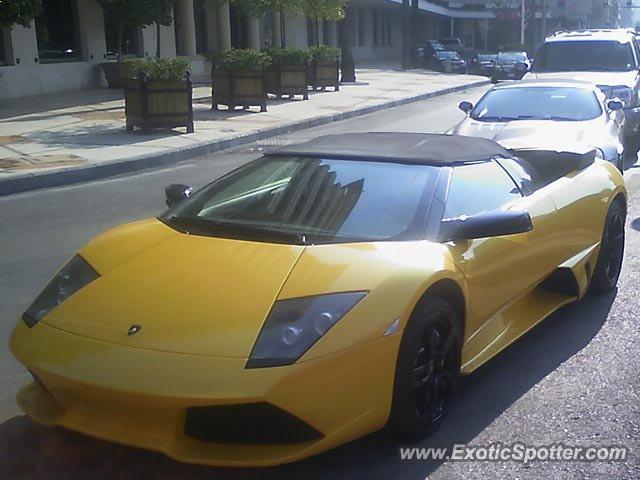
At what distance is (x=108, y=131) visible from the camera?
1602cm

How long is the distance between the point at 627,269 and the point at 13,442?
5024 mm

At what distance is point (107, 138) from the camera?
15.1 metres

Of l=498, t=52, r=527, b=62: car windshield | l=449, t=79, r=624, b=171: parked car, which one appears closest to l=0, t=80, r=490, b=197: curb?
l=449, t=79, r=624, b=171: parked car

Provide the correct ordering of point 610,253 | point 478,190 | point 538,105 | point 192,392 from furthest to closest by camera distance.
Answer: point 538,105 → point 610,253 → point 478,190 → point 192,392

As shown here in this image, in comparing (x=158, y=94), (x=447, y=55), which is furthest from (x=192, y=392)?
(x=447, y=55)

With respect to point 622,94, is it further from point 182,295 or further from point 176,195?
point 182,295

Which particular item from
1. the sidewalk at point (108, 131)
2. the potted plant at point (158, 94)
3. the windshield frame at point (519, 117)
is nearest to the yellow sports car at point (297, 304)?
the windshield frame at point (519, 117)

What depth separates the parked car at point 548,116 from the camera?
959 cm

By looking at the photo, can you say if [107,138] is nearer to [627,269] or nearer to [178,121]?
[178,121]

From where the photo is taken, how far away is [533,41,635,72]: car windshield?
1525 centimetres

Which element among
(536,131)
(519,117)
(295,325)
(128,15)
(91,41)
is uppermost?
(128,15)

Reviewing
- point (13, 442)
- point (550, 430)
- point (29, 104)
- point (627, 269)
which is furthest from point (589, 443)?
point (29, 104)

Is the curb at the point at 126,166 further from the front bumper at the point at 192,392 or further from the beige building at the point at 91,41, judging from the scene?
the beige building at the point at 91,41

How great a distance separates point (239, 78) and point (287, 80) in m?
4.04
